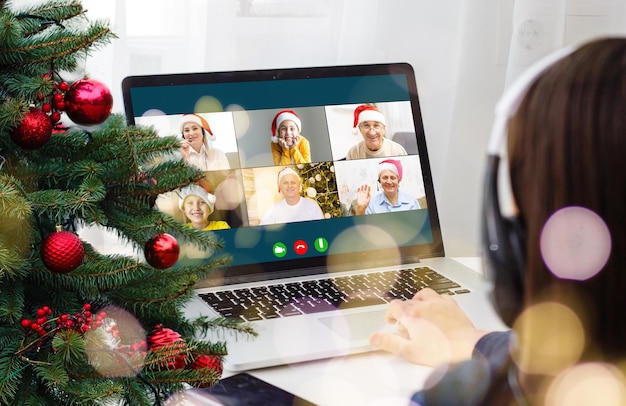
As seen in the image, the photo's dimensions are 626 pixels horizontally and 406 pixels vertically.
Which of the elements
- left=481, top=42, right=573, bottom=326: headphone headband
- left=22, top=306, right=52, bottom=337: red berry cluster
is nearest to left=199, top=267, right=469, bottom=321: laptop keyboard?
left=22, top=306, right=52, bottom=337: red berry cluster

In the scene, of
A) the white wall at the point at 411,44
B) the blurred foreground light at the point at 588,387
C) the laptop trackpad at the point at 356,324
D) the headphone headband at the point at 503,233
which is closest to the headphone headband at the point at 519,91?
the headphone headband at the point at 503,233

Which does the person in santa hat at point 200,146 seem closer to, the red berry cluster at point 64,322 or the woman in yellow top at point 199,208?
the woman in yellow top at point 199,208

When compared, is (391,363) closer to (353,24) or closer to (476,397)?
(476,397)

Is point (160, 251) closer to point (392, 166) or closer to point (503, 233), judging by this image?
point (503, 233)

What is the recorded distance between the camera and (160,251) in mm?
692

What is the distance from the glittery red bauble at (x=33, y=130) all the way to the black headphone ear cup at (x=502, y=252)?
Result: 0.41 m

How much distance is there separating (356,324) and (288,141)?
36cm

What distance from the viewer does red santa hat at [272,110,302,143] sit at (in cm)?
115

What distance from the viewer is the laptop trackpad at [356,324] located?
0.88 m

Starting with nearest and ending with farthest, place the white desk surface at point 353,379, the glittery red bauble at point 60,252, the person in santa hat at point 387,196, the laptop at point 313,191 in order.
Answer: the glittery red bauble at point 60,252, the white desk surface at point 353,379, the laptop at point 313,191, the person in santa hat at point 387,196

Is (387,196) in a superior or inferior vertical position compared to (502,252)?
inferior

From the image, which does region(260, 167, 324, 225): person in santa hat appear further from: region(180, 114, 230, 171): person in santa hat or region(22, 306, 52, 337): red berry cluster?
region(22, 306, 52, 337): red berry cluster

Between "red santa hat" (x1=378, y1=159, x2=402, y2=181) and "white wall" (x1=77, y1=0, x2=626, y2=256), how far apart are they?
0.22 meters

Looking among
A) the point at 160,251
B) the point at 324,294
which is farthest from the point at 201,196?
the point at 160,251
